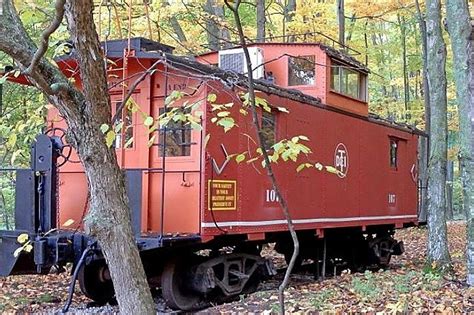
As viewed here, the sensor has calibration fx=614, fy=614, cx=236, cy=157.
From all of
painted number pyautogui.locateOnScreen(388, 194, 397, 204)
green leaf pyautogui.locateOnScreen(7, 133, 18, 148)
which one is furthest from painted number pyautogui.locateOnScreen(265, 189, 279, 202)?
green leaf pyautogui.locateOnScreen(7, 133, 18, 148)

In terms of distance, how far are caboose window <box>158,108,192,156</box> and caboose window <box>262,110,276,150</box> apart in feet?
4.56

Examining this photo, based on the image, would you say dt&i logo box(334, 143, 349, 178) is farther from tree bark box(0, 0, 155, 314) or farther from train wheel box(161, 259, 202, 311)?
tree bark box(0, 0, 155, 314)

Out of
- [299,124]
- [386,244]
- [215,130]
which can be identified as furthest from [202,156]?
[386,244]

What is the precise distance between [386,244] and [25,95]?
28.6 feet

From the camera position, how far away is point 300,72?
35.5ft

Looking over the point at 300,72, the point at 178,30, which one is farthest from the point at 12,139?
the point at 178,30

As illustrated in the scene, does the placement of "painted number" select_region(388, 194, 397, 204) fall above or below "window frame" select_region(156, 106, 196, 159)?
below

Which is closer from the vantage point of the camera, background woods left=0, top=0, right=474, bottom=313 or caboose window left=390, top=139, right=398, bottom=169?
background woods left=0, top=0, right=474, bottom=313

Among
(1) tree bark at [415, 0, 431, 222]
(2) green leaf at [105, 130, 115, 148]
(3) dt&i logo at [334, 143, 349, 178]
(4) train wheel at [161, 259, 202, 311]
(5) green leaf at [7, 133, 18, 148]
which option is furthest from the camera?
(1) tree bark at [415, 0, 431, 222]

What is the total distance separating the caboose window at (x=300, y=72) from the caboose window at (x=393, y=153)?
126 inches

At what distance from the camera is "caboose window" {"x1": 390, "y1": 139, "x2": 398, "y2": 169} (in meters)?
13.0

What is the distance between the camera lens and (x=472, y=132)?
751 cm

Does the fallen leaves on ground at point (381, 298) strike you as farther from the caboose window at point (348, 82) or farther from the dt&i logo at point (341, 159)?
the caboose window at point (348, 82)

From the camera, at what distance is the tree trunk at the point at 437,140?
10.0 metres
